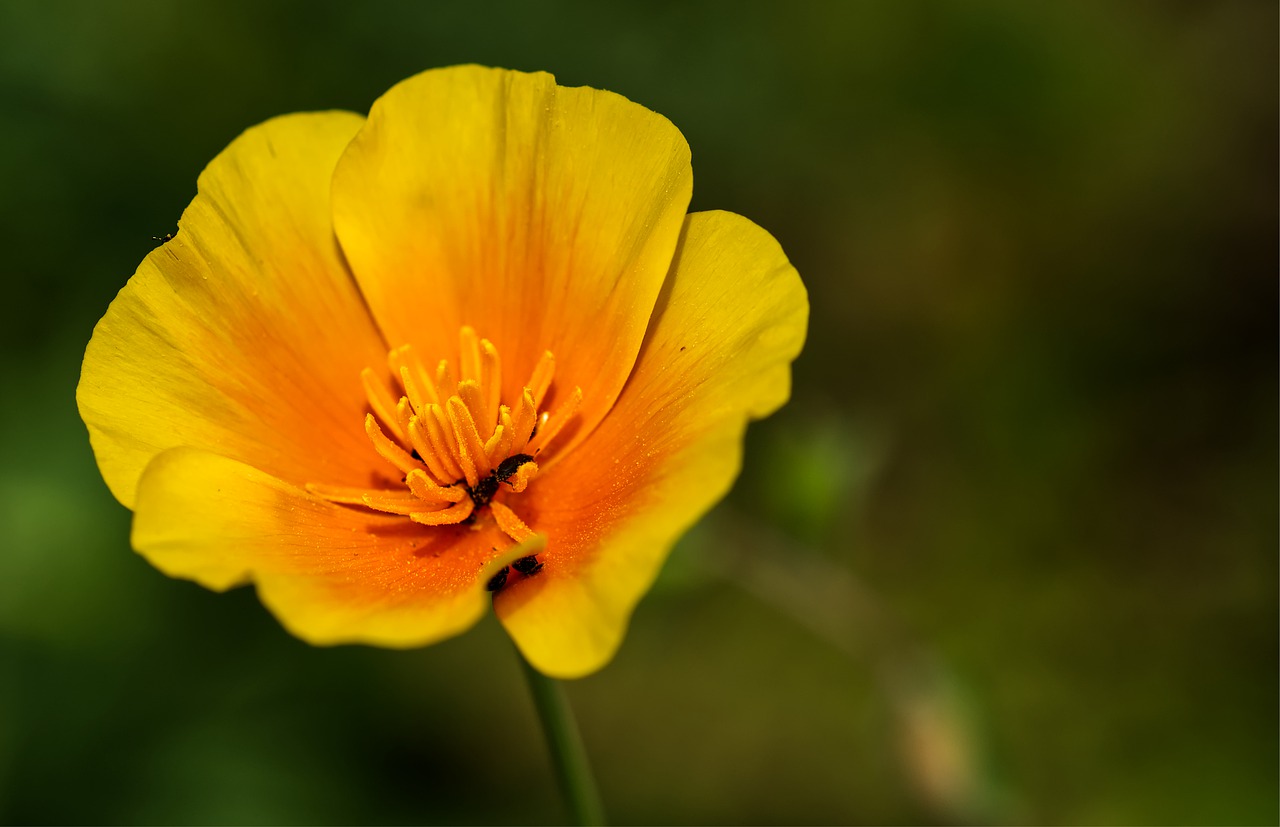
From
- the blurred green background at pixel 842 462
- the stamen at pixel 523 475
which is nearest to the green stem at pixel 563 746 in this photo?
the stamen at pixel 523 475

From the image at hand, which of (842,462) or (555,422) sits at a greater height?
(555,422)

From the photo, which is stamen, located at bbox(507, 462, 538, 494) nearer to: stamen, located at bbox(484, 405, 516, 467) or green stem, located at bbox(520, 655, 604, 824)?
stamen, located at bbox(484, 405, 516, 467)

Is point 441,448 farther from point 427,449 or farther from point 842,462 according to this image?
point 842,462

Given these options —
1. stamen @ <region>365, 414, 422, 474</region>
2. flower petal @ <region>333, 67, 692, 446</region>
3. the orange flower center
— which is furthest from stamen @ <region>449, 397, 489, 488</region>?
flower petal @ <region>333, 67, 692, 446</region>

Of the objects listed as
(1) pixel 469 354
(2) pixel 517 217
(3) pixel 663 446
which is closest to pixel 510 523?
(3) pixel 663 446

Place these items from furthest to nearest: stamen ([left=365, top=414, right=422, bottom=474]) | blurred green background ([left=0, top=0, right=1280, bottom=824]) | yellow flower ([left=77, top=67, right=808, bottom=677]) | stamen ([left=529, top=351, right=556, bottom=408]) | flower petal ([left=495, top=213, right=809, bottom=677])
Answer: blurred green background ([left=0, top=0, right=1280, bottom=824]), stamen ([left=529, top=351, right=556, bottom=408]), stamen ([left=365, top=414, right=422, bottom=474]), yellow flower ([left=77, top=67, right=808, bottom=677]), flower petal ([left=495, top=213, right=809, bottom=677])

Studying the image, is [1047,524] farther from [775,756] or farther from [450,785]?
[450,785]
